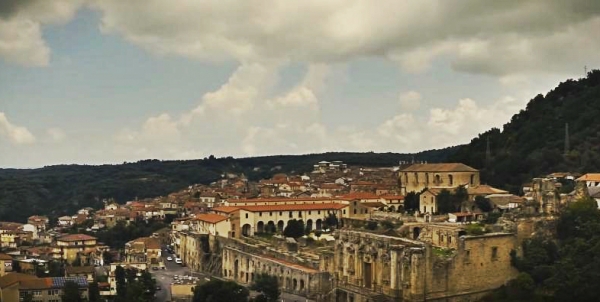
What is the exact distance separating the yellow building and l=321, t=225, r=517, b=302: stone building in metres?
32.6

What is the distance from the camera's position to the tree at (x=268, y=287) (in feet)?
153

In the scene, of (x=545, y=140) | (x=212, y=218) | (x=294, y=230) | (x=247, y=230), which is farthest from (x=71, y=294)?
(x=545, y=140)

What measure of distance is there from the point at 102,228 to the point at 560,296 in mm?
60840

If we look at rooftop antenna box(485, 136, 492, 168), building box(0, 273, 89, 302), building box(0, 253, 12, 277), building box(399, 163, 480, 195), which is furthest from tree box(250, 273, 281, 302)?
rooftop antenna box(485, 136, 492, 168)

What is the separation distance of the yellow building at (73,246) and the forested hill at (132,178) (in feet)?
Answer: 172

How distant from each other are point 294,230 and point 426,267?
2571 cm

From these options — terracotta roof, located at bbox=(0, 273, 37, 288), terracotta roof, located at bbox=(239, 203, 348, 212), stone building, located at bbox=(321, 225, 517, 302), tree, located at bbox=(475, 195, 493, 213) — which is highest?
tree, located at bbox=(475, 195, 493, 213)

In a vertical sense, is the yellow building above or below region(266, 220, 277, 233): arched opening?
below

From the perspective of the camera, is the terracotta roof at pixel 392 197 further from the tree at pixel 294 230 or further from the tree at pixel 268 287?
the tree at pixel 268 287

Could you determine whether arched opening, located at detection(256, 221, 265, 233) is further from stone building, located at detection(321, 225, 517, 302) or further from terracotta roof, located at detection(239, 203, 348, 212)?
stone building, located at detection(321, 225, 517, 302)

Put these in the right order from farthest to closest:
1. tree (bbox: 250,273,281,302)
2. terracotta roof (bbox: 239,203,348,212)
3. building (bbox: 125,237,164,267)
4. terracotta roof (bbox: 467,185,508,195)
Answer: terracotta roof (bbox: 239,203,348,212), building (bbox: 125,237,164,267), terracotta roof (bbox: 467,185,508,195), tree (bbox: 250,273,281,302)

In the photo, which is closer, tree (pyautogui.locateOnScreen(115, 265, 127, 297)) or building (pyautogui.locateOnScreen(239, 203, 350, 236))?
tree (pyautogui.locateOnScreen(115, 265, 127, 297))

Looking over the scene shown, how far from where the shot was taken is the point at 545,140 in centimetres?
7619

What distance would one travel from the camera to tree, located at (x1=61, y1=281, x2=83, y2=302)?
43.9 m
